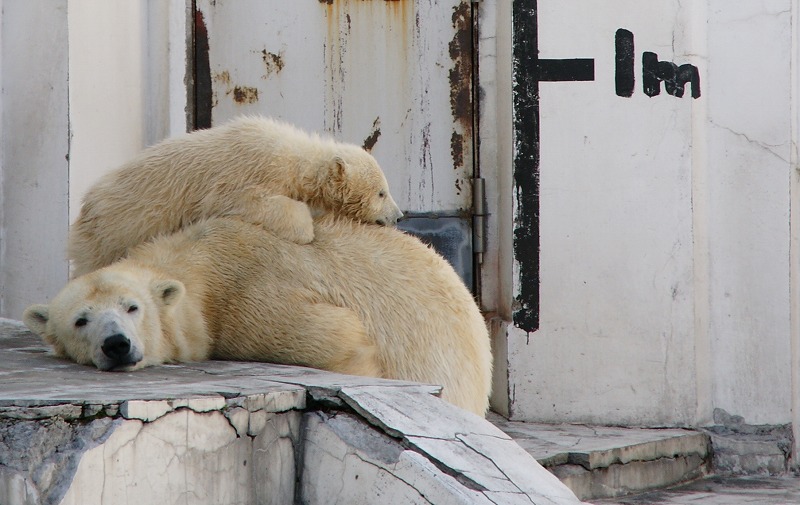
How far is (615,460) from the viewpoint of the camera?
14.5ft

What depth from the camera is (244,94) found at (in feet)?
17.2

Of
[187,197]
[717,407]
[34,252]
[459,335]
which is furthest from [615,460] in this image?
[34,252]

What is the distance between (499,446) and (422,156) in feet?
9.58

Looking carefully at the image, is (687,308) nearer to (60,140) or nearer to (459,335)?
(459,335)

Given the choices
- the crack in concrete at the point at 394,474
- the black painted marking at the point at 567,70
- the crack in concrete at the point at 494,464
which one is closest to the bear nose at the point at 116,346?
the crack in concrete at the point at 394,474

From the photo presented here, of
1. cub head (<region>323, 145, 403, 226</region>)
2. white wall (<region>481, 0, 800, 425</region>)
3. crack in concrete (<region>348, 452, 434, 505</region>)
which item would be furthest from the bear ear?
white wall (<region>481, 0, 800, 425</region>)

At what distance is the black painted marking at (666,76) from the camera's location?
4.94 m

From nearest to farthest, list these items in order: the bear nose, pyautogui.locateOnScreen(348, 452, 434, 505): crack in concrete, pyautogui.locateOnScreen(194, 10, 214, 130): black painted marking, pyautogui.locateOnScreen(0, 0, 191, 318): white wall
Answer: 1. pyautogui.locateOnScreen(348, 452, 434, 505): crack in concrete
2. the bear nose
3. pyautogui.locateOnScreen(0, 0, 191, 318): white wall
4. pyautogui.locateOnScreen(194, 10, 214, 130): black painted marking

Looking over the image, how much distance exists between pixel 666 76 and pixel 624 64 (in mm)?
197

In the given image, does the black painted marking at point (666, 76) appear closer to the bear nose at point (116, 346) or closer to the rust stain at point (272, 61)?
the rust stain at point (272, 61)

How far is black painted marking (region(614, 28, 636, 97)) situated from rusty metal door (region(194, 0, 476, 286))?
0.71 meters

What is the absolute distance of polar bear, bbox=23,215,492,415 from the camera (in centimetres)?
319

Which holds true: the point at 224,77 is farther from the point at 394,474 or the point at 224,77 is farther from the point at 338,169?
the point at 394,474

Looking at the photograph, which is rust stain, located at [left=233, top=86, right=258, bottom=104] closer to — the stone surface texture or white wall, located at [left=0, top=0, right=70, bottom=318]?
white wall, located at [left=0, top=0, right=70, bottom=318]
